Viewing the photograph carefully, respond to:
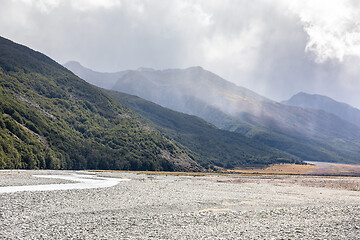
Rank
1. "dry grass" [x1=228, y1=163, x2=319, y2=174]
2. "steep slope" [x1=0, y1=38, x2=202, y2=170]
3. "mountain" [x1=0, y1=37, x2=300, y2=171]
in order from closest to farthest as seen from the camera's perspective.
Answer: "steep slope" [x1=0, y1=38, x2=202, y2=170] → "mountain" [x1=0, y1=37, x2=300, y2=171] → "dry grass" [x1=228, y1=163, x2=319, y2=174]

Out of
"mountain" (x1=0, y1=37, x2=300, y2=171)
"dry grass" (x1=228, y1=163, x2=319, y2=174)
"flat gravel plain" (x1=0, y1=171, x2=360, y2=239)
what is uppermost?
"mountain" (x1=0, y1=37, x2=300, y2=171)

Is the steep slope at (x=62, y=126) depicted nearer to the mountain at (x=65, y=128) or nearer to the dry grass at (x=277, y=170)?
the mountain at (x=65, y=128)

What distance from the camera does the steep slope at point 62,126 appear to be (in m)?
87.7

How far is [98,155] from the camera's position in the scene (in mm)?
110188

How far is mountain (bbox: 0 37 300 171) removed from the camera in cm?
8800

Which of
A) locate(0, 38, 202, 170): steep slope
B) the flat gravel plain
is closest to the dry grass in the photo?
locate(0, 38, 202, 170): steep slope

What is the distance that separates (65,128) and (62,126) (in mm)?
1341

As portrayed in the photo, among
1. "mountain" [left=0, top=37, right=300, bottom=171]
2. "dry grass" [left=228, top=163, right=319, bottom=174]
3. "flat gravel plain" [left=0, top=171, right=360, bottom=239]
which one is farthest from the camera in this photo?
"dry grass" [left=228, top=163, right=319, bottom=174]

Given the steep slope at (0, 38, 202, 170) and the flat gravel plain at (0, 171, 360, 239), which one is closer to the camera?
the flat gravel plain at (0, 171, 360, 239)

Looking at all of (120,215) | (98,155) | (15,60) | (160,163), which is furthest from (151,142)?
(120,215)

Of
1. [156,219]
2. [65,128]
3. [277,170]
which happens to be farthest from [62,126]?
[156,219]

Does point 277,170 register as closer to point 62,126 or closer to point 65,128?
point 65,128

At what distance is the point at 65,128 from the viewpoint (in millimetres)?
118250

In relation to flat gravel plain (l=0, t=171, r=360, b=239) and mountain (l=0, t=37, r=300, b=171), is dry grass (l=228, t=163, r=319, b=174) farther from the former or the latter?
flat gravel plain (l=0, t=171, r=360, b=239)
